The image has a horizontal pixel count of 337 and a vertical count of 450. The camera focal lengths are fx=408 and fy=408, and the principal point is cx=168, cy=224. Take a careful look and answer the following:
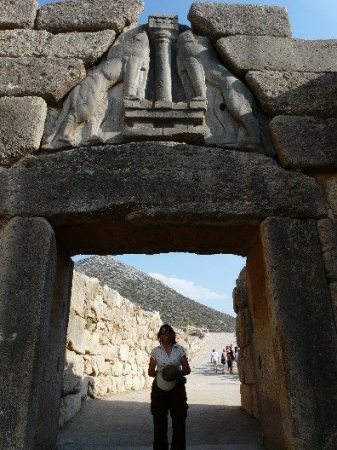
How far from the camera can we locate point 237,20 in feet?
12.4

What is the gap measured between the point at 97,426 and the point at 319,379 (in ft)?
9.50

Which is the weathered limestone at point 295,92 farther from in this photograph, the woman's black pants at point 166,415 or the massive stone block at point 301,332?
the woman's black pants at point 166,415

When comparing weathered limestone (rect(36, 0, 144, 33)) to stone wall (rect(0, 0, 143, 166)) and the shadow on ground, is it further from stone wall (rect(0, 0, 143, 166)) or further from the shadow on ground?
the shadow on ground

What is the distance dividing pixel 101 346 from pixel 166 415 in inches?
143

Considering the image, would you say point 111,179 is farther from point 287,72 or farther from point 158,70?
point 287,72

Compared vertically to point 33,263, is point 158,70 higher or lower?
higher

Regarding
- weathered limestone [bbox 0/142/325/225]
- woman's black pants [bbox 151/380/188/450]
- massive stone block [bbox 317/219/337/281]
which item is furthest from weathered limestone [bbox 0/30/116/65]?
woman's black pants [bbox 151/380/188/450]

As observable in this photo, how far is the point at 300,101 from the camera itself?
341 cm

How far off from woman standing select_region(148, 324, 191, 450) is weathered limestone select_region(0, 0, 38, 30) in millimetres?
3069

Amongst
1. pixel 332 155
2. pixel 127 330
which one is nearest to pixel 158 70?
pixel 332 155

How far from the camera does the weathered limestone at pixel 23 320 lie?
2396 mm

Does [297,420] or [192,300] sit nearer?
[297,420]

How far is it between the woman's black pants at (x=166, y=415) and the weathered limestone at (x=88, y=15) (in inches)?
127

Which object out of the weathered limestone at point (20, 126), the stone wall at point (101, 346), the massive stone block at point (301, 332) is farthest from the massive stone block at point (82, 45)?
the stone wall at point (101, 346)
